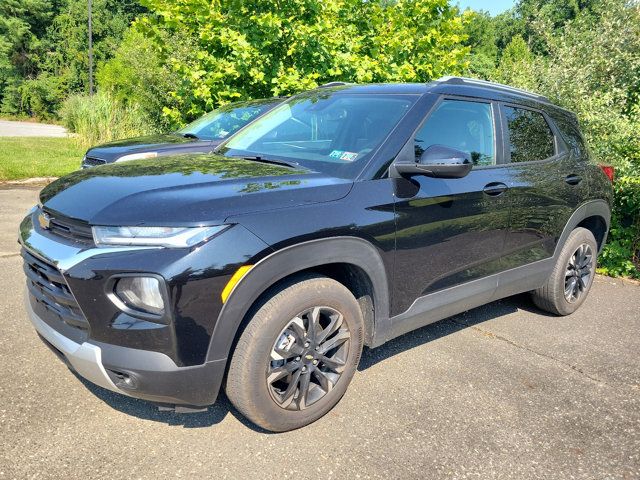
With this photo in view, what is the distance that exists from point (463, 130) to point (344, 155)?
94 cm

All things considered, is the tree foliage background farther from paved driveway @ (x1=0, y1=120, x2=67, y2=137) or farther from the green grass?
paved driveway @ (x1=0, y1=120, x2=67, y2=137)

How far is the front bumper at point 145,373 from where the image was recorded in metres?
2.18

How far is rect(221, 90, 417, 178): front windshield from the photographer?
3.01 m

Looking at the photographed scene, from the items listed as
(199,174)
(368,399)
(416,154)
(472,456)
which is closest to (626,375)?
(472,456)

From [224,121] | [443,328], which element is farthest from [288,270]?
[224,121]

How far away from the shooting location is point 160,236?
2.19 metres

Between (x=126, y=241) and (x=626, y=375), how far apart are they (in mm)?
3409

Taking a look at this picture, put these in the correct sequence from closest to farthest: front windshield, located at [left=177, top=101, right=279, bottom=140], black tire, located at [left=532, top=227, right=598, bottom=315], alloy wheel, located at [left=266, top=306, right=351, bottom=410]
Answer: alloy wheel, located at [left=266, top=306, right=351, bottom=410]
black tire, located at [left=532, top=227, right=598, bottom=315]
front windshield, located at [left=177, top=101, right=279, bottom=140]

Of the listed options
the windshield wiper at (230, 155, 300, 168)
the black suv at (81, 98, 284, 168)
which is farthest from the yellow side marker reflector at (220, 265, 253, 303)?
the black suv at (81, 98, 284, 168)

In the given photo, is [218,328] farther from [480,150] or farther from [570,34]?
[570,34]

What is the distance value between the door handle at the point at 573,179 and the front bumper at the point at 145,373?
3158 millimetres

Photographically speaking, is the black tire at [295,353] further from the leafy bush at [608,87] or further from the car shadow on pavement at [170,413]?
the leafy bush at [608,87]

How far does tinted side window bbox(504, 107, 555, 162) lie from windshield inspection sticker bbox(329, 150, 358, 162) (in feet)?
4.49

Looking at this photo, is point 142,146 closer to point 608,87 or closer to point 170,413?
point 170,413
